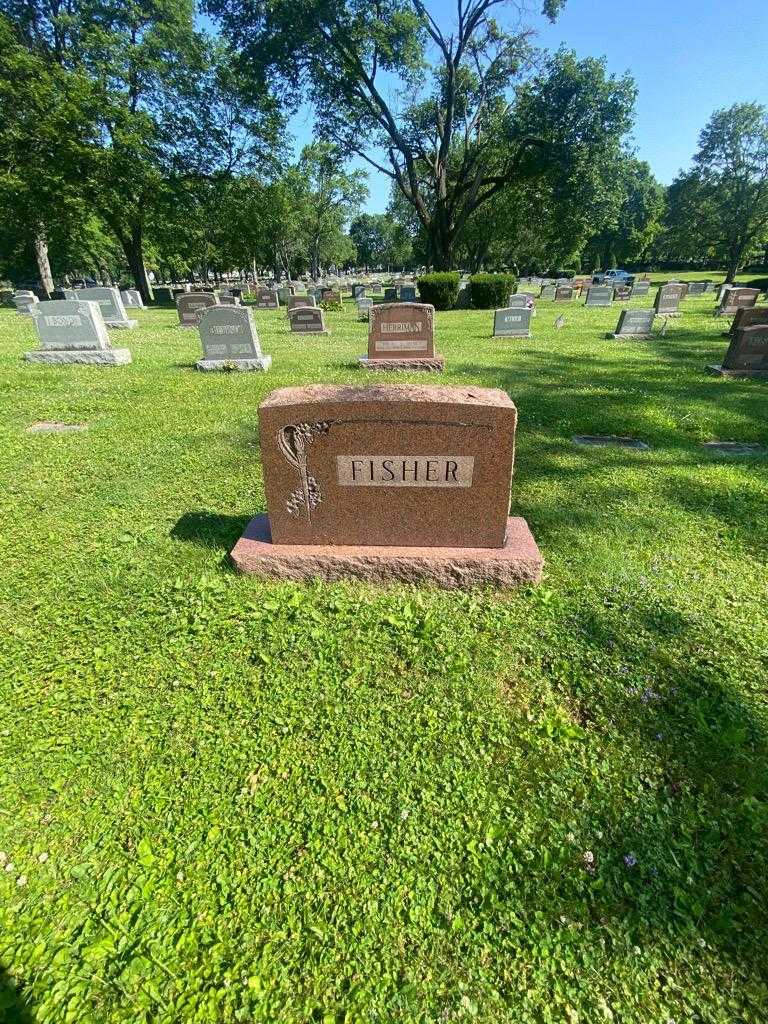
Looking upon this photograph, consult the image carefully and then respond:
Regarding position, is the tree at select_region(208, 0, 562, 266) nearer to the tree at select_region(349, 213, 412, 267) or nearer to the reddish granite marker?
the reddish granite marker

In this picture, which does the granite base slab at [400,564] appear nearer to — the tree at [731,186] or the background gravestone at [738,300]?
the background gravestone at [738,300]

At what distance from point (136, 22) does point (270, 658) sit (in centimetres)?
3432

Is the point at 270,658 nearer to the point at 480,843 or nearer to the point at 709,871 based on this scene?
the point at 480,843

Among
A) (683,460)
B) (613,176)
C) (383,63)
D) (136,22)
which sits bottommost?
(683,460)

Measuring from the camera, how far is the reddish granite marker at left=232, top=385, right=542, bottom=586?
2.78m

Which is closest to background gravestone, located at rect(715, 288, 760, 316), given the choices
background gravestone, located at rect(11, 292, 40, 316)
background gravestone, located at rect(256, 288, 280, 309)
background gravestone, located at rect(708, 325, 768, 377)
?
background gravestone, located at rect(708, 325, 768, 377)

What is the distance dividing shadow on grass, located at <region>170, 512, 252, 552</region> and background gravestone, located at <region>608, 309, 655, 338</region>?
44.4ft

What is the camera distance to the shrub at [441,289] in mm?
21953

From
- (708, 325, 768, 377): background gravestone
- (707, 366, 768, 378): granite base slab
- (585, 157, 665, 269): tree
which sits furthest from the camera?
(585, 157, 665, 269): tree

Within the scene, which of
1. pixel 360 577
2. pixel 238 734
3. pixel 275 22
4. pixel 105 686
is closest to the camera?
pixel 238 734

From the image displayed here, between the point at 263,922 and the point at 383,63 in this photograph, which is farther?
the point at 383,63

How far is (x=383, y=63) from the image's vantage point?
22.0m

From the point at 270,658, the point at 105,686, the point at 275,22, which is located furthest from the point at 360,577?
the point at 275,22

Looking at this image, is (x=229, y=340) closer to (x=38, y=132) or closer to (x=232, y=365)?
(x=232, y=365)
